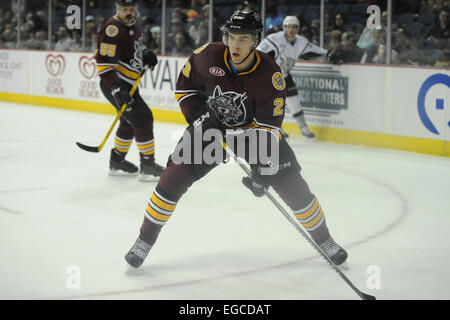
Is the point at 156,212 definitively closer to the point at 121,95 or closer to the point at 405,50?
the point at 121,95

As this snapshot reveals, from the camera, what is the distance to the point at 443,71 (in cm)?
658

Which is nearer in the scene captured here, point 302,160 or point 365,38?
point 302,160

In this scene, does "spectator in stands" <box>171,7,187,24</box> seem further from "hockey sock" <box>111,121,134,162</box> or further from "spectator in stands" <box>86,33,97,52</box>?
"hockey sock" <box>111,121,134,162</box>

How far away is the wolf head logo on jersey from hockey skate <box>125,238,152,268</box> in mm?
636

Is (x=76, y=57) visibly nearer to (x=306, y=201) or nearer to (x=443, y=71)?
(x=443, y=71)

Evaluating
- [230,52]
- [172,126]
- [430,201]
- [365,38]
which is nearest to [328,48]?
[365,38]

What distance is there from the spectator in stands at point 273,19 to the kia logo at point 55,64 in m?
3.53

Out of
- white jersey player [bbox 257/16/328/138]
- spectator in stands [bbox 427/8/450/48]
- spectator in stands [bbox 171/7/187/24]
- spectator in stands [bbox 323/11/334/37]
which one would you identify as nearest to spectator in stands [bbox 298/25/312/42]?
spectator in stands [bbox 323/11/334/37]

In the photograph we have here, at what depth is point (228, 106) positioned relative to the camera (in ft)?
10.4

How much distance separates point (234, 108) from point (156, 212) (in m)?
0.55

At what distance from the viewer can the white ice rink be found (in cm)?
310

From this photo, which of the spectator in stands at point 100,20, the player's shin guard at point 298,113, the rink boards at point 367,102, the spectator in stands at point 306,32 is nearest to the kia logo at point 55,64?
the spectator in stands at point 100,20

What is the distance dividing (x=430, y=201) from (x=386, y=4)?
286 centimetres

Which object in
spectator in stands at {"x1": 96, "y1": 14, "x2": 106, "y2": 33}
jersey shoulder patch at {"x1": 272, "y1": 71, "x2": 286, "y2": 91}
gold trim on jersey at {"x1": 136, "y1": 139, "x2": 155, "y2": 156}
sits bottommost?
gold trim on jersey at {"x1": 136, "y1": 139, "x2": 155, "y2": 156}
